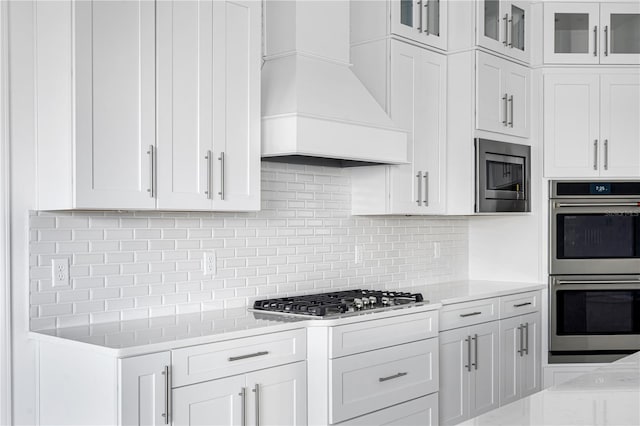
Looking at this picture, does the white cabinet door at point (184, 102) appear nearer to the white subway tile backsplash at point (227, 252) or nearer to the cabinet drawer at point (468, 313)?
the white subway tile backsplash at point (227, 252)

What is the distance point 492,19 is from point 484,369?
7.51 ft

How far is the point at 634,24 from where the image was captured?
16.6 feet

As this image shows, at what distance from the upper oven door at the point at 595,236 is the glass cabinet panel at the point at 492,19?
4.16 feet

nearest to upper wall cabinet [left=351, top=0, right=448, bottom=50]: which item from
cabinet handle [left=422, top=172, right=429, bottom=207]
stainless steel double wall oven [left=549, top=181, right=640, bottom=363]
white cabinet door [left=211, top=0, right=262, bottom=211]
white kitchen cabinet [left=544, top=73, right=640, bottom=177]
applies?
cabinet handle [left=422, top=172, right=429, bottom=207]

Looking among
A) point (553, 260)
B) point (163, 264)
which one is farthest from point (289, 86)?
point (553, 260)

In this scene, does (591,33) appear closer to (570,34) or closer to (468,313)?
(570,34)

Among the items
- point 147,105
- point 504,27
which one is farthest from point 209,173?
point 504,27

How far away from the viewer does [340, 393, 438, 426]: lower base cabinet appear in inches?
134

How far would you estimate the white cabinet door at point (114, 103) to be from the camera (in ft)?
8.64

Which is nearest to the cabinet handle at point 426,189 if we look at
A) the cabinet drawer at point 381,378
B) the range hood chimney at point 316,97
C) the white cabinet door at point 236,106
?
Result: the range hood chimney at point 316,97

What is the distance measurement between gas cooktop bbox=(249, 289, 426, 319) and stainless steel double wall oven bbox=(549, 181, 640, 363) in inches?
63.9

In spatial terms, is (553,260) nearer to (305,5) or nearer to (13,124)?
(305,5)

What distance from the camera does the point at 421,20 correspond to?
431 cm

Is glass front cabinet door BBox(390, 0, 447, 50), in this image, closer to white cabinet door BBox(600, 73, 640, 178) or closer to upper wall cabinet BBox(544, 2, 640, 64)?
upper wall cabinet BBox(544, 2, 640, 64)
